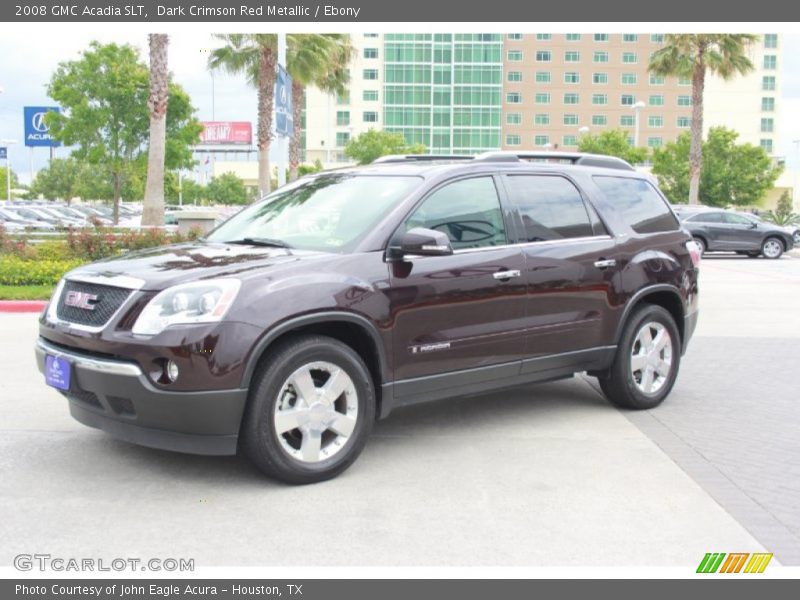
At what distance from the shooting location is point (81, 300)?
15.9 ft

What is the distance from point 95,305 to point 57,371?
461mm

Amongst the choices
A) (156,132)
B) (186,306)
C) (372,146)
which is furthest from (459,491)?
(372,146)

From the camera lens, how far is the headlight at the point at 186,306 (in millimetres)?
4453

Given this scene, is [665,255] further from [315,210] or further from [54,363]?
[54,363]

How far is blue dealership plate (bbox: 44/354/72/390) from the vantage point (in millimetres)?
4746

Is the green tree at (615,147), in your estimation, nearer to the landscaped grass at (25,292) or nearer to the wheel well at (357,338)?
the landscaped grass at (25,292)

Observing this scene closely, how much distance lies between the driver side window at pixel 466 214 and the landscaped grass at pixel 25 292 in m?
9.21

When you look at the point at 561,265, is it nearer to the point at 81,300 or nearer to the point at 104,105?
the point at 81,300

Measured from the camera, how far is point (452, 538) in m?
4.10

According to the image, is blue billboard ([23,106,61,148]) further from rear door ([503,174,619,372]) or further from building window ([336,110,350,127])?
rear door ([503,174,619,372])

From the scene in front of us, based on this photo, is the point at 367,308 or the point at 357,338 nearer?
the point at 367,308

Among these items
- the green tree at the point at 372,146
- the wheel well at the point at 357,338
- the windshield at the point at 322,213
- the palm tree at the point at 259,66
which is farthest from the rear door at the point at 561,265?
the green tree at the point at 372,146

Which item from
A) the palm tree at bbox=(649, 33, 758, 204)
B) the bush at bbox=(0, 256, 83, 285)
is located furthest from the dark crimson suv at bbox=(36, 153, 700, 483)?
the palm tree at bbox=(649, 33, 758, 204)

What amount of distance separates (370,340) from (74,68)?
3025 centimetres
